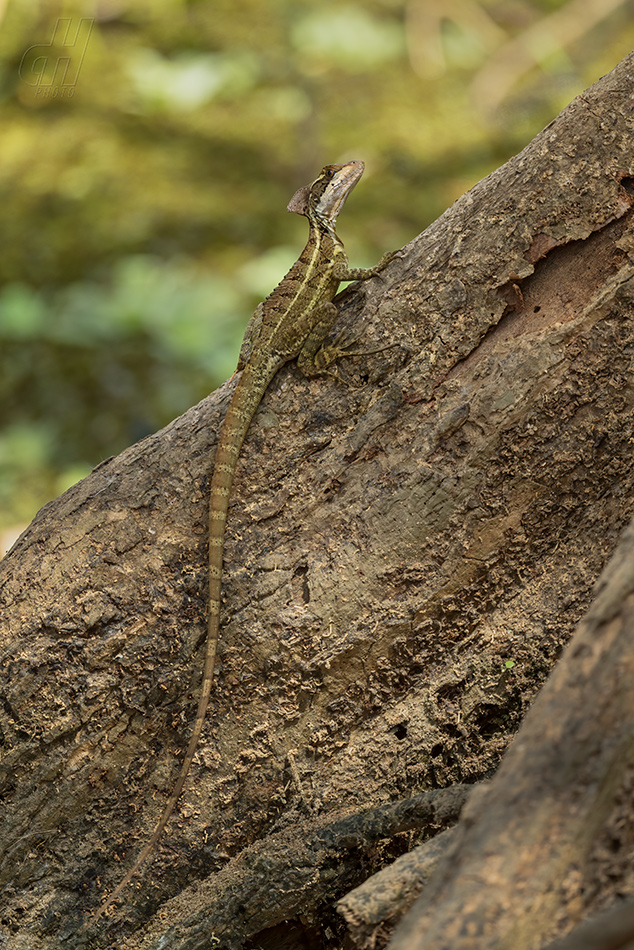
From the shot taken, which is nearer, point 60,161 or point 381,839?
point 381,839

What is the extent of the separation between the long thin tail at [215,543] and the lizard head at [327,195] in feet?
Result: 3.74

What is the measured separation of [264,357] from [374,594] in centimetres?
88

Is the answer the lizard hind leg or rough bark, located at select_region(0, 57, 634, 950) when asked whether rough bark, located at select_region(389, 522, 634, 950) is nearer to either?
rough bark, located at select_region(0, 57, 634, 950)

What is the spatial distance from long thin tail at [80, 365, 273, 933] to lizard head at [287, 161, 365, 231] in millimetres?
1140

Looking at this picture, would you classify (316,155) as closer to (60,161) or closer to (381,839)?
(60,161)

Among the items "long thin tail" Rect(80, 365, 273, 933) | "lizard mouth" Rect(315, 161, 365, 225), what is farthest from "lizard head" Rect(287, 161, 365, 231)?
"long thin tail" Rect(80, 365, 273, 933)

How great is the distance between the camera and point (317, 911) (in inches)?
89.3

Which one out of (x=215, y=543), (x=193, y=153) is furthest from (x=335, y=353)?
(x=193, y=153)

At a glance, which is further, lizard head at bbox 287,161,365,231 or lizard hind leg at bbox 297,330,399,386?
lizard head at bbox 287,161,365,231

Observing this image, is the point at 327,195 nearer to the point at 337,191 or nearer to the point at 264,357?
the point at 337,191

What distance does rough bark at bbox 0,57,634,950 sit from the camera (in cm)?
236

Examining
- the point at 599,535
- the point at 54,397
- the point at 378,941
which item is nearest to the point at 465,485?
the point at 599,535

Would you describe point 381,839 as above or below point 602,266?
below

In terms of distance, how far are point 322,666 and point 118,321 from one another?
4.62 m
